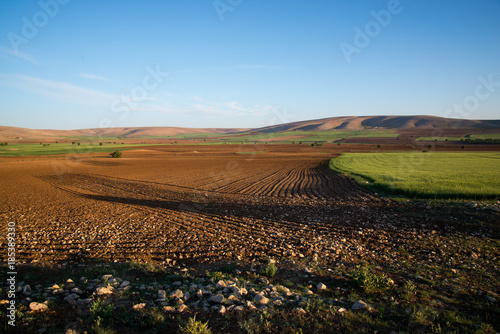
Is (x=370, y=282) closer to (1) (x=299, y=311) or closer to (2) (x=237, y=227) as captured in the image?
(1) (x=299, y=311)

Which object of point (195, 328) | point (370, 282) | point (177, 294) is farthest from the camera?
point (370, 282)

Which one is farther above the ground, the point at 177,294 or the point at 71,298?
the point at 71,298

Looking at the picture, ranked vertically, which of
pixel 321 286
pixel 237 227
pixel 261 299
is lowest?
pixel 237 227

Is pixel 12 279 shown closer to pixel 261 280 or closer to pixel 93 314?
pixel 93 314

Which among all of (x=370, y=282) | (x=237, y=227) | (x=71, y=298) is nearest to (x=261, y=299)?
(x=370, y=282)

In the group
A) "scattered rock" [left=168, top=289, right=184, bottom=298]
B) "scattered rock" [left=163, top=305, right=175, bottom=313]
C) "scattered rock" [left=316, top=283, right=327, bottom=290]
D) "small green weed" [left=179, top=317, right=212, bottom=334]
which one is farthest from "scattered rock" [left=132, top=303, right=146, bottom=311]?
"scattered rock" [left=316, top=283, right=327, bottom=290]

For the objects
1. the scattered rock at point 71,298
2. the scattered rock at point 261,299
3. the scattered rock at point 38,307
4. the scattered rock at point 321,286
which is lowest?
the scattered rock at point 321,286

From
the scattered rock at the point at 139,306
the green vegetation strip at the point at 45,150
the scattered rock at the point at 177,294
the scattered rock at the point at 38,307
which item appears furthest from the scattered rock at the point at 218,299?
the green vegetation strip at the point at 45,150

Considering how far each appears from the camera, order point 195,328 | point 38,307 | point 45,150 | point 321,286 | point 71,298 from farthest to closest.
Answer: point 45,150 < point 321,286 < point 71,298 < point 38,307 < point 195,328

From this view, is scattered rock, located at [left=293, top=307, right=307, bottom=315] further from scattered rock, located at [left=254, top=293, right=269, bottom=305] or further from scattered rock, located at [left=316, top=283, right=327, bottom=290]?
scattered rock, located at [left=316, top=283, right=327, bottom=290]

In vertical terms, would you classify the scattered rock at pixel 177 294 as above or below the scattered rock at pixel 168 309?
below

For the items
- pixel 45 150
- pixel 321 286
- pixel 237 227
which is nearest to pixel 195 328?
pixel 321 286

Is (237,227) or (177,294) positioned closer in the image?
(177,294)

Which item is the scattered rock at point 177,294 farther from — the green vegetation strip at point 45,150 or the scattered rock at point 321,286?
the green vegetation strip at point 45,150
